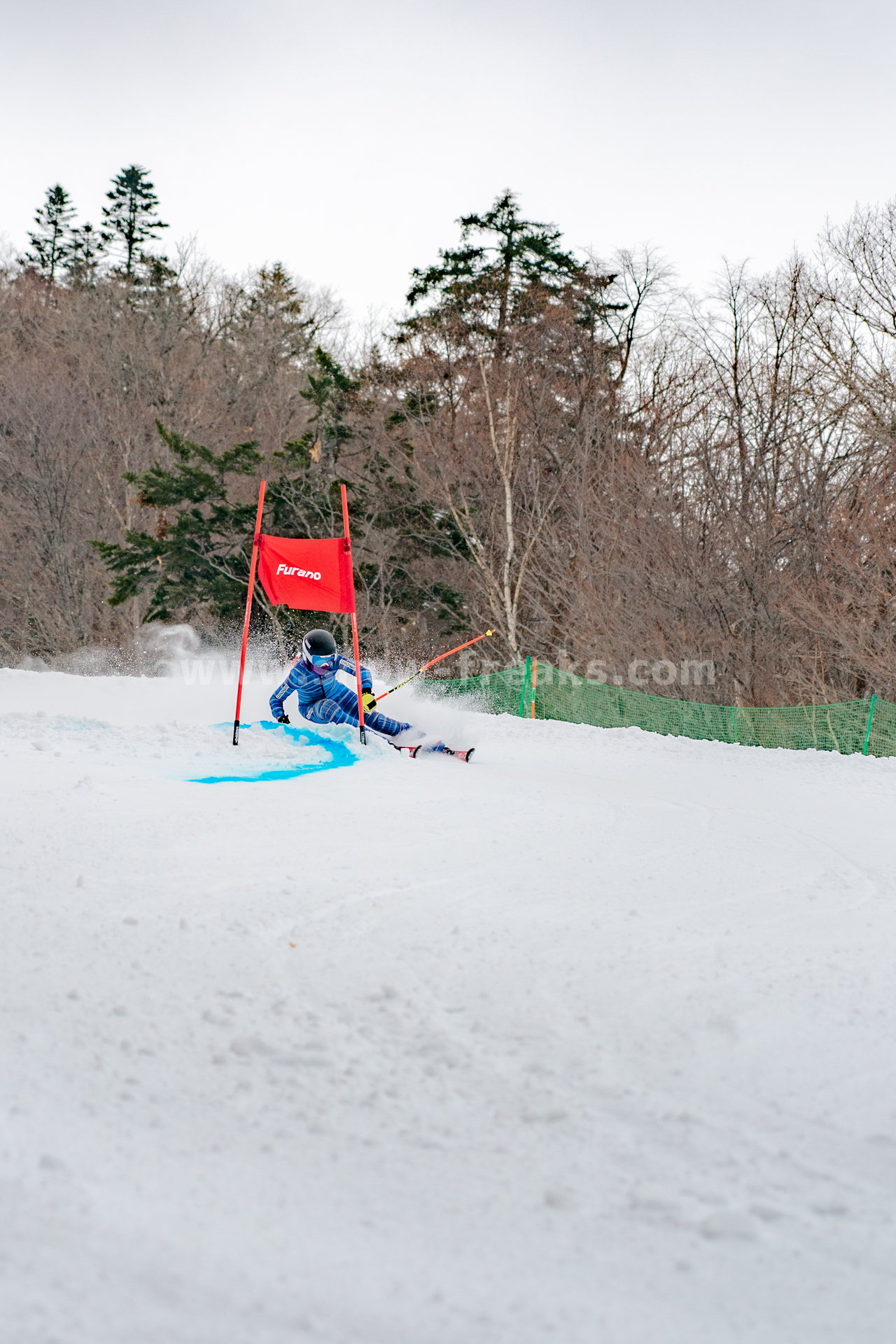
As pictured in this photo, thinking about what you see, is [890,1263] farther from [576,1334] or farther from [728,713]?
[728,713]

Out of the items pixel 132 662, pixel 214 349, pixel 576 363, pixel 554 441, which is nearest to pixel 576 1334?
pixel 554 441

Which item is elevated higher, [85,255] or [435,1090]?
[85,255]

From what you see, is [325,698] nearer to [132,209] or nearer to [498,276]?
[498,276]

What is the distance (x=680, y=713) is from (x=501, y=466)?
300 inches

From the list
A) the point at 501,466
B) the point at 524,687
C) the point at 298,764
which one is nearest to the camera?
the point at 298,764

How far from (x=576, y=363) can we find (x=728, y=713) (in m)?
11.1

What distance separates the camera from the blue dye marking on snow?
749cm

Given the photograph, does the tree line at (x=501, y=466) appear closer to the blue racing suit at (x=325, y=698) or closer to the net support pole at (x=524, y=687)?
the net support pole at (x=524, y=687)

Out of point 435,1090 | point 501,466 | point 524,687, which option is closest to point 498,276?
point 501,466

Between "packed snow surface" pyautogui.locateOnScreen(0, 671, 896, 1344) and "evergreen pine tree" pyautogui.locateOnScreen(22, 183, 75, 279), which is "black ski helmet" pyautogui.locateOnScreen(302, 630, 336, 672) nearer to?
"packed snow surface" pyautogui.locateOnScreen(0, 671, 896, 1344)

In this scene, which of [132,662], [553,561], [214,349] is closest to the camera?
[553,561]

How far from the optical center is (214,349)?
2909 cm

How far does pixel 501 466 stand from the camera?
2023 centimetres

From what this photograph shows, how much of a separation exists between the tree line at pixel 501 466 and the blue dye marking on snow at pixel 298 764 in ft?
31.4
